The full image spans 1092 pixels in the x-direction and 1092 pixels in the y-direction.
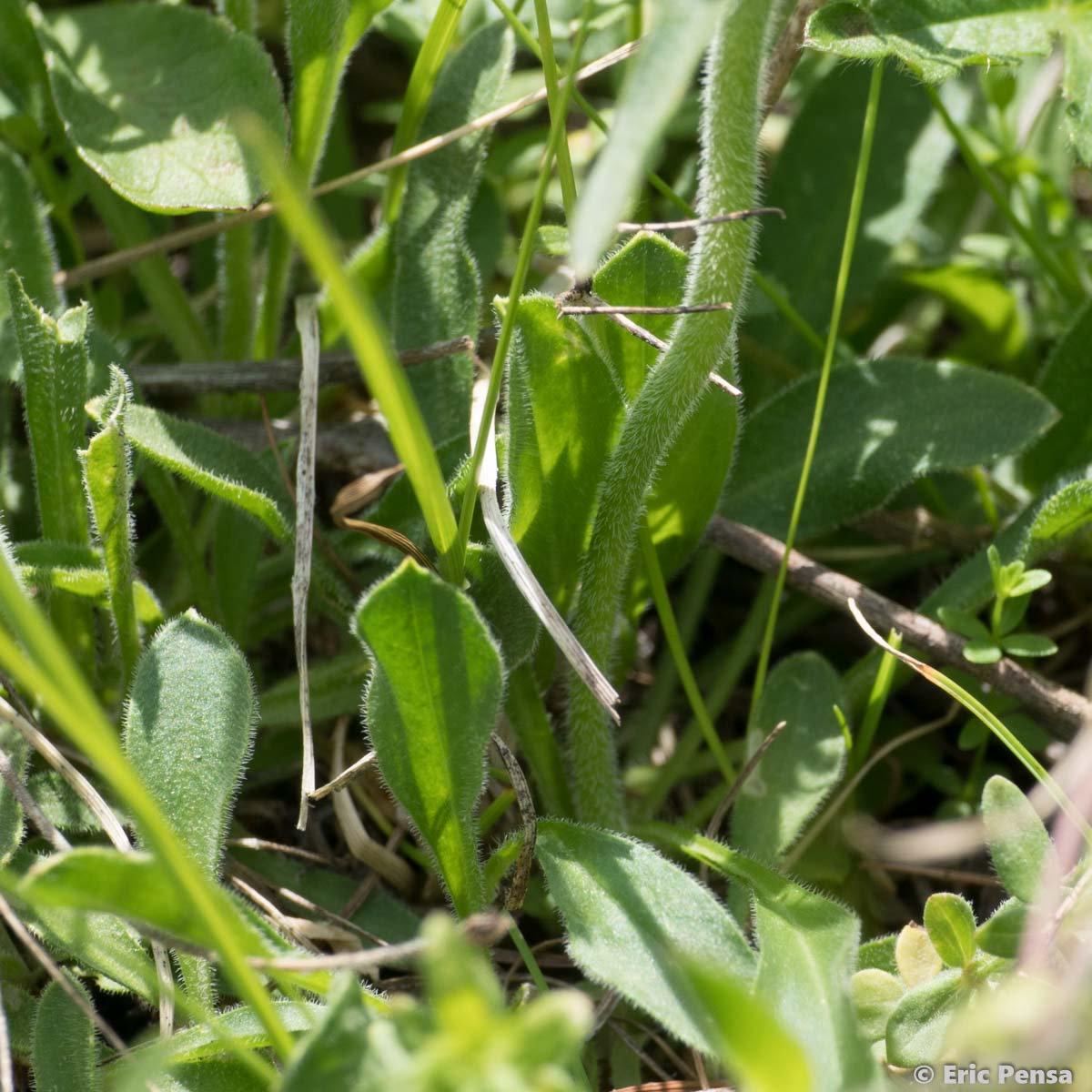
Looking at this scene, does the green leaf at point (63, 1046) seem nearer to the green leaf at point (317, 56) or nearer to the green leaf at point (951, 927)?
the green leaf at point (951, 927)

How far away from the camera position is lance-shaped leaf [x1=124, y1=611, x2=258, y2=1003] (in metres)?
1.19

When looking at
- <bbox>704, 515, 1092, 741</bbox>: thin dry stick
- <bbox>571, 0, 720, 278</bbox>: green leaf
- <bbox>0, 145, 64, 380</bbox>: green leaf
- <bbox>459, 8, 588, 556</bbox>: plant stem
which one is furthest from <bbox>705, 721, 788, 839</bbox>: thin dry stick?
<bbox>0, 145, 64, 380</bbox>: green leaf

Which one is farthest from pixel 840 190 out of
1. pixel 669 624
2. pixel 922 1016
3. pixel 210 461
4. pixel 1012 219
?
pixel 922 1016

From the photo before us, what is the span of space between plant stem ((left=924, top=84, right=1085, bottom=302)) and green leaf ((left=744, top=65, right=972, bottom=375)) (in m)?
0.10

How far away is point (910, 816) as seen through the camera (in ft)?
5.59

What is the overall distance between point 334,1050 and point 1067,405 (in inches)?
53.5

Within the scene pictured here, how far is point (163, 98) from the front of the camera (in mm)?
1535

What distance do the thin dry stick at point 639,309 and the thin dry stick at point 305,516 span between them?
1.21ft

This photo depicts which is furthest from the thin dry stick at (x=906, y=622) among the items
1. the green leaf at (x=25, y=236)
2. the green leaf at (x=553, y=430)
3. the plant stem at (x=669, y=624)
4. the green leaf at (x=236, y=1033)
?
the green leaf at (x=25, y=236)

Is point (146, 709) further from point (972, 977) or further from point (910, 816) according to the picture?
point (910, 816)

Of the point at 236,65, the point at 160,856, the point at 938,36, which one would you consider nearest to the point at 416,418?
the point at 160,856

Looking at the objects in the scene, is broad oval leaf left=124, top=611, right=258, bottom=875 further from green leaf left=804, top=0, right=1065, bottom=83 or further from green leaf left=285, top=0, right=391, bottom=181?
green leaf left=804, top=0, right=1065, bottom=83

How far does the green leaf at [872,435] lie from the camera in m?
1.54

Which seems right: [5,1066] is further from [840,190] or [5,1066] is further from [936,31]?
[840,190]
